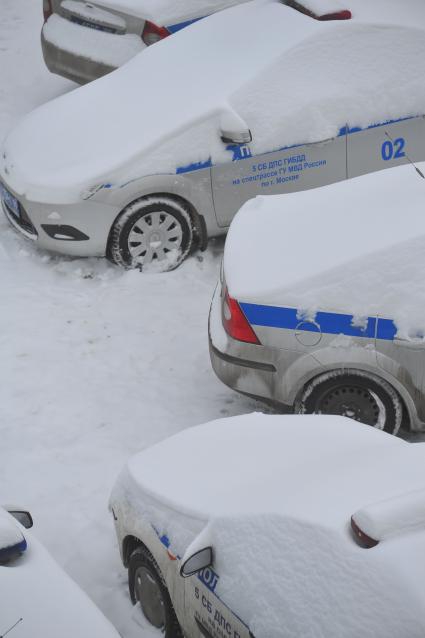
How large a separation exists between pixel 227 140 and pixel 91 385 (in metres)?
2.00

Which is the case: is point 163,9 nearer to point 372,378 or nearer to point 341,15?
point 341,15

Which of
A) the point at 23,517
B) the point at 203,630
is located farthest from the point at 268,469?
the point at 23,517

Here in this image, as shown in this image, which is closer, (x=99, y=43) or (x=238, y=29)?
(x=238, y=29)

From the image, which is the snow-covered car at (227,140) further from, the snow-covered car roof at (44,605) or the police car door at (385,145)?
the snow-covered car roof at (44,605)

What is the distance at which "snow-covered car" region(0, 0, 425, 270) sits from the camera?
604 cm

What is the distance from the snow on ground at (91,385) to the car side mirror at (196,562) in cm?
84

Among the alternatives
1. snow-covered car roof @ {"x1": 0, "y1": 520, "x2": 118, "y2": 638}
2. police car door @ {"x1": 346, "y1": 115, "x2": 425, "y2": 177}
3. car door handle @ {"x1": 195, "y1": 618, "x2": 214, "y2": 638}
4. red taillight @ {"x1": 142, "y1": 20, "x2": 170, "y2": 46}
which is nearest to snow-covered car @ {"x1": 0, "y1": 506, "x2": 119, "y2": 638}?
snow-covered car roof @ {"x1": 0, "y1": 520, "x2": 118, "y2": 638}

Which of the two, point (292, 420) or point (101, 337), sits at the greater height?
point (292, 420)

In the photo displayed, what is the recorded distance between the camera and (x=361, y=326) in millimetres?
4352

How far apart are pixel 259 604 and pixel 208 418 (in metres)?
2.43

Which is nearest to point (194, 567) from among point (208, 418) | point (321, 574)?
point (321, 574)

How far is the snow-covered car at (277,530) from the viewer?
8.58 feet

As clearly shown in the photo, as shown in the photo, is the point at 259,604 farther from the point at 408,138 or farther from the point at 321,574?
the point at 408,138

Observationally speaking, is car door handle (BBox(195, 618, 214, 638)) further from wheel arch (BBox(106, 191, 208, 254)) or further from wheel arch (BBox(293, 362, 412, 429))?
wheel arch (BBox(106, 191, 208, 254))
